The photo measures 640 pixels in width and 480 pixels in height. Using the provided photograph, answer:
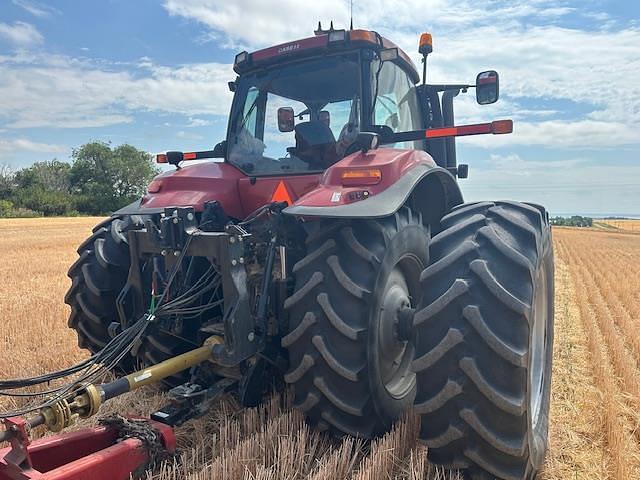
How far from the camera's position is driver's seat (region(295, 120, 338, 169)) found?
3.52m

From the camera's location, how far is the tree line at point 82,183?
156ft

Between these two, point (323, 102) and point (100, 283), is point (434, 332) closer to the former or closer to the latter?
point (323, 102)

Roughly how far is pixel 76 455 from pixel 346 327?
1317 mm

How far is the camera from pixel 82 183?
57.8 meters

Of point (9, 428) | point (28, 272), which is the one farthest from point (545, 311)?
point (28, 272)

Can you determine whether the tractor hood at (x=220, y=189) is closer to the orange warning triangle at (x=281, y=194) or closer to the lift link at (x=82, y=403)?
the orange warning triangle at (x=281, y=194)

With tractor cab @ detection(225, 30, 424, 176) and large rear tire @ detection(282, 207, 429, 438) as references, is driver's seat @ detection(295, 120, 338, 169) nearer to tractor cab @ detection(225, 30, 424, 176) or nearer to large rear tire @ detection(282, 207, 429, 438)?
tractor cab @ detection(225, 30, 424, 176)

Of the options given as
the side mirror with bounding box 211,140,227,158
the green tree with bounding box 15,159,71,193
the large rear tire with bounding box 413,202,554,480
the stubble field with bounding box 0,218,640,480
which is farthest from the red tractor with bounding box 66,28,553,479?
the green tree with bounding box 15,159,71,193

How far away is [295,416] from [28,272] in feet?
31.3

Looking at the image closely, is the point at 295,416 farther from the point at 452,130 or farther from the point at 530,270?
the point at 452,130

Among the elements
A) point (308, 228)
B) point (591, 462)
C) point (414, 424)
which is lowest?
point (591, 462)

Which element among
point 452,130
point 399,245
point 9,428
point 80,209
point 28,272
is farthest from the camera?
point 80,209

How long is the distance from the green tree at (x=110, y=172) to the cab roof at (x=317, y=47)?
173ft

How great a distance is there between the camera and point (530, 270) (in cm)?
234
